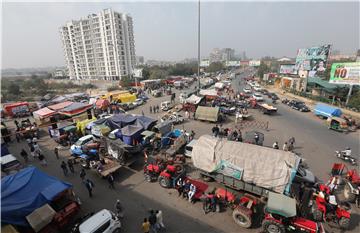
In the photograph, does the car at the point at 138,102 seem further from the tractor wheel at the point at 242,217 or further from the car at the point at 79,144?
the tractor wheel at the point at 242,217

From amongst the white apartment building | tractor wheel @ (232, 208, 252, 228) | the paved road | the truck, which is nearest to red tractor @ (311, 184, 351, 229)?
the paved road

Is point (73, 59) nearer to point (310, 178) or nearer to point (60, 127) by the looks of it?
point (60, 127)

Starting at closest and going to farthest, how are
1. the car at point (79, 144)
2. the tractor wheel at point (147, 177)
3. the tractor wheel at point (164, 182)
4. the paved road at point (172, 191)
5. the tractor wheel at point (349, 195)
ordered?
the paved road at point (172, 191)
the tractor wheel at point (349, 195)
the tractor wheel at point (164, 182)
the tractor wheel at point (147, 177)
the car at point (79, 144)

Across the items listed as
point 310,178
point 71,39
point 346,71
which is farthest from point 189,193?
point 71,39

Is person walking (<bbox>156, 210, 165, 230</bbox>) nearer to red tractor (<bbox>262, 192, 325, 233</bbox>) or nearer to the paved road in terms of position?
the paved road

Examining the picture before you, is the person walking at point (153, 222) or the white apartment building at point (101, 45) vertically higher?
the white apartment building at point (101, 45)

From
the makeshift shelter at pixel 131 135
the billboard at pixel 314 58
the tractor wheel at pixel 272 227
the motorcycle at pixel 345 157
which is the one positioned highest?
the billboard at pixel 314 58

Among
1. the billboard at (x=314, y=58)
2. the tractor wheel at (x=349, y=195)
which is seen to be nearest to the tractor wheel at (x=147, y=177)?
the tractor wheel at (x=349, y=195)
